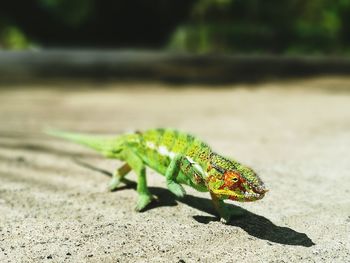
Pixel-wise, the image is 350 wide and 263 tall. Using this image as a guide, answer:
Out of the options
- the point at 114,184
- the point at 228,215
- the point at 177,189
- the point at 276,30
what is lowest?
the point at 114,184

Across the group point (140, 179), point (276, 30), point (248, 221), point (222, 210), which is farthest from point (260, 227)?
point (276, 30)

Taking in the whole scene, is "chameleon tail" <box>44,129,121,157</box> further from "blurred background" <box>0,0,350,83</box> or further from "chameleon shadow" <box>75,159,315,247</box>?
"blurred background" <box>0,0,350,83</box>

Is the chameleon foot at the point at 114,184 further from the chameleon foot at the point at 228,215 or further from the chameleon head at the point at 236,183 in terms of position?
the chameleon head at the point at 236,183

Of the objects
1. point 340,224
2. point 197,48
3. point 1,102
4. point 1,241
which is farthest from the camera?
point 197,48

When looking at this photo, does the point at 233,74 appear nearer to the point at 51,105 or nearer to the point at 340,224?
the point at 51,105

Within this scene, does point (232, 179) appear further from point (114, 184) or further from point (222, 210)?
point (114, 184)

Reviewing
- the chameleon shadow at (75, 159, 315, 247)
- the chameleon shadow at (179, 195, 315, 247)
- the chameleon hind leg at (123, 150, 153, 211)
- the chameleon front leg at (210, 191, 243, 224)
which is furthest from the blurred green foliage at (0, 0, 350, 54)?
the chameleon front leg at (210, 191, 243, 224)

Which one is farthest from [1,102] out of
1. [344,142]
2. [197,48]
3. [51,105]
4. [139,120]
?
[197,48]
